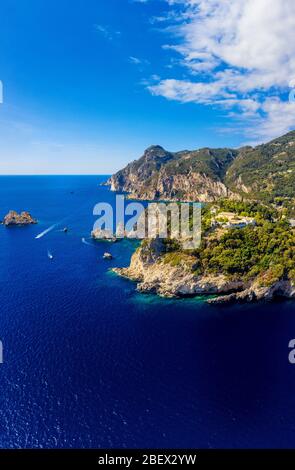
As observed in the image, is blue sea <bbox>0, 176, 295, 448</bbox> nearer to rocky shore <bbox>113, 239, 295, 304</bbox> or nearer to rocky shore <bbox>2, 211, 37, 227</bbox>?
rocky shore <bbox>113, 239, 295, 304</bbox>

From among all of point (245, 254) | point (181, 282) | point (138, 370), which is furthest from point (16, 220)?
point (138, 370)

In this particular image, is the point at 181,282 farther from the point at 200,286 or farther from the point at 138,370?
the point at 138,370

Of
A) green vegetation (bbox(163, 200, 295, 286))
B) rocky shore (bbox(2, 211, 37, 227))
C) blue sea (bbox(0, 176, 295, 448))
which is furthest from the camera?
rocky shore (bbox(2, 211, 37, 227))

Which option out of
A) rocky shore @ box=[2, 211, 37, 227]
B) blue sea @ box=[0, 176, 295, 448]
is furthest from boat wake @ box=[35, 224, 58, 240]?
blue sea @ box=[0, 176, 295, 448]

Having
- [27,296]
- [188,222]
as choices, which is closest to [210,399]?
[27,296]

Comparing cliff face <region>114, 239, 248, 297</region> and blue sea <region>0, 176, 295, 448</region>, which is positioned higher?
cliff face <region>114, 239, 248, 297</region>

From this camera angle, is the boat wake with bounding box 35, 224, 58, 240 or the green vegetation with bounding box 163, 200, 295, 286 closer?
the green vegetation with bounding box 163, 200, 295, 286

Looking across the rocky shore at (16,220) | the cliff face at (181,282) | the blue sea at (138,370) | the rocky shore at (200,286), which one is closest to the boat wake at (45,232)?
the rocky shore at (16,220)
